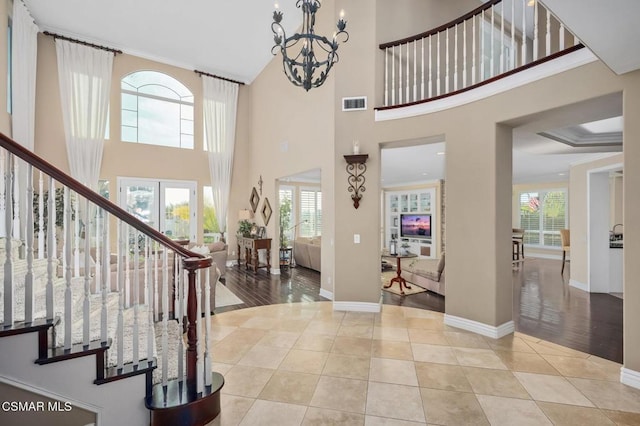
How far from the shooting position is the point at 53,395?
173cm

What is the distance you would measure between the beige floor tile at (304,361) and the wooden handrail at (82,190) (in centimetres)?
143

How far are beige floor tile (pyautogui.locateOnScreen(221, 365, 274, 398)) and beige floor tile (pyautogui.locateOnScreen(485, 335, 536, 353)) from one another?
2.41 metres

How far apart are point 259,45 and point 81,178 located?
16.6 ft

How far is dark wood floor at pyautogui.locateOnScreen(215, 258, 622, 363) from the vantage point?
345cm

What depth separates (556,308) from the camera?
14.9 feet

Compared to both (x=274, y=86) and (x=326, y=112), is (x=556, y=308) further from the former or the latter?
(x=274, y=86)

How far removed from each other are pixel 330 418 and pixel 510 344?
2.34 metres

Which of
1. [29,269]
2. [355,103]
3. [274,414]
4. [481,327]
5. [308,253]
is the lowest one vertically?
[274,414]

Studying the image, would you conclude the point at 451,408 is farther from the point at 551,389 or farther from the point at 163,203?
the point at 163,203

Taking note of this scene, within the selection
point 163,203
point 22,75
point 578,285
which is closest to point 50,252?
point 22,75

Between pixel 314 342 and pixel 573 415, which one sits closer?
pixel 573 415

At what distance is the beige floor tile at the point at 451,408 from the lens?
6.78 ft

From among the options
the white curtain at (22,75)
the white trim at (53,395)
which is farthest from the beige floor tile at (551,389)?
the white curtain at (22,75)

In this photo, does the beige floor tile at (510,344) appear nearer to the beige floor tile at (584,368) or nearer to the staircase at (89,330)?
the beige floor tile at (584,368)
